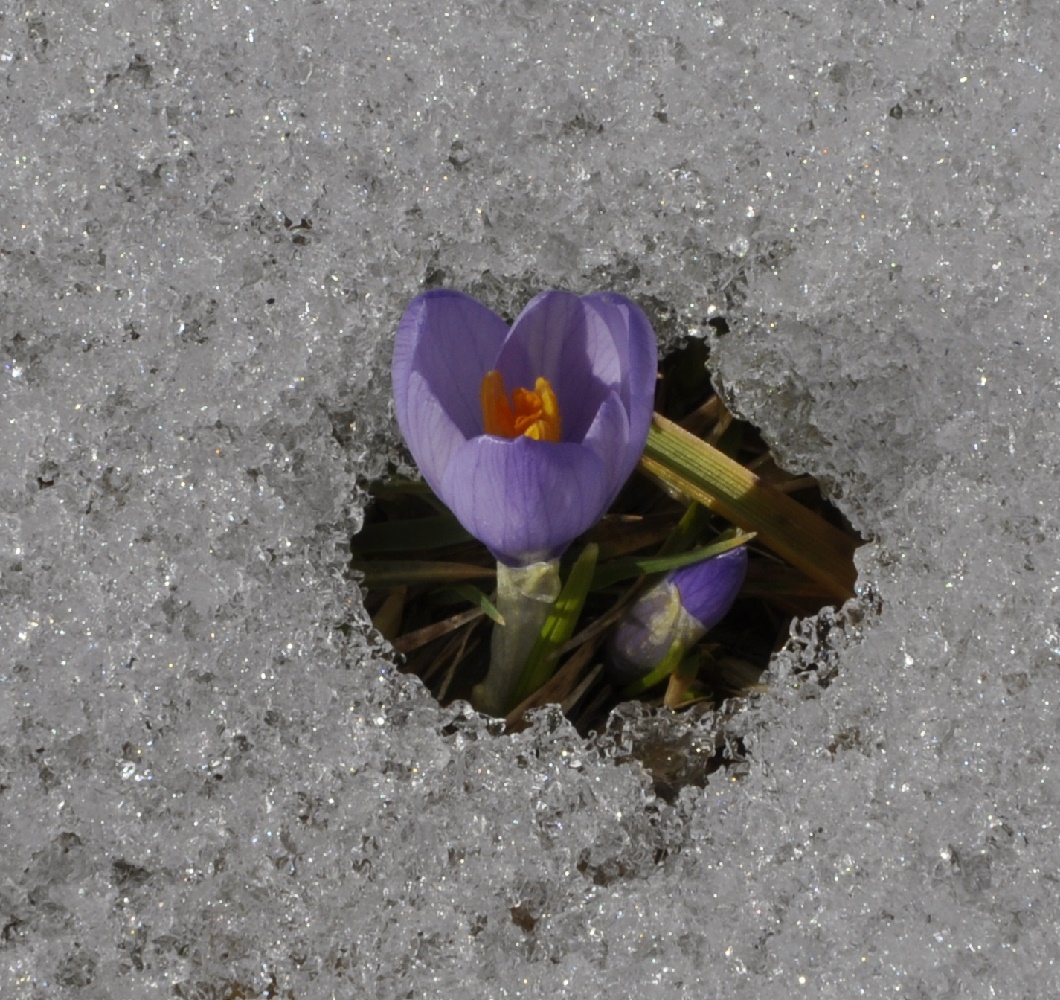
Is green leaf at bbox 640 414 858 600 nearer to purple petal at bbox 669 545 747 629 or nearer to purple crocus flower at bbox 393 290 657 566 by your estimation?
purple petal at bbox 669 545 747 629

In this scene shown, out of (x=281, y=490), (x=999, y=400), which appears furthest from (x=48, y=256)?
(x=999, y=400)

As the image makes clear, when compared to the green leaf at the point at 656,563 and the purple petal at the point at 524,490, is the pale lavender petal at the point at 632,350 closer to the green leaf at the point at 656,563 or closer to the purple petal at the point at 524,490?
the purple petal at the point at 524,490

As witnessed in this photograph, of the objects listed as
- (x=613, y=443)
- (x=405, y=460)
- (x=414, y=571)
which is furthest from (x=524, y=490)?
(x=414, y=571)

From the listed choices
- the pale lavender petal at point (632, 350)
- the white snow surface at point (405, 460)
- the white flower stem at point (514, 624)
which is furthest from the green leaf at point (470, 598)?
the pale lavender petal at point (632, 350)

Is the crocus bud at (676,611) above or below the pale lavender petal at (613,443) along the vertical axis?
below

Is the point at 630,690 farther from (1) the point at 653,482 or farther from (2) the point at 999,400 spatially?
(2) the point at 999,400

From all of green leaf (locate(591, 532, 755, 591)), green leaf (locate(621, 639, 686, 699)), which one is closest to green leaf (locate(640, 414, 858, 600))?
green leaf (locate(591, 532, 755, 591))
